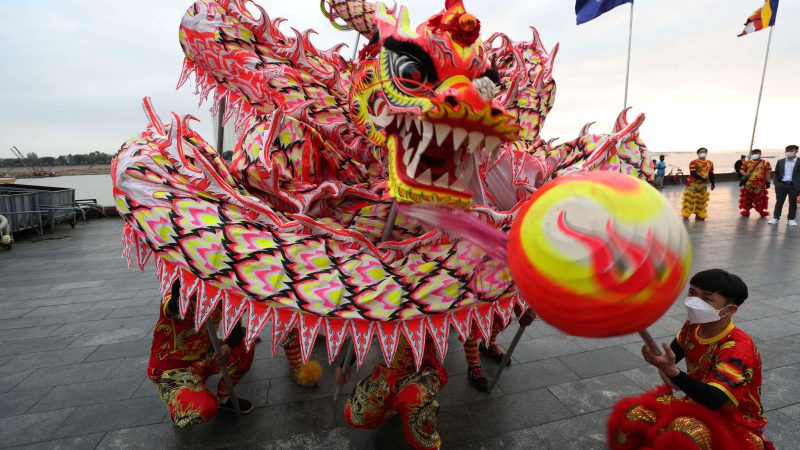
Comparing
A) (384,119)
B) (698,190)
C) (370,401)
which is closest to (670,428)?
(370,401)

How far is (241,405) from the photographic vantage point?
2.69 meters

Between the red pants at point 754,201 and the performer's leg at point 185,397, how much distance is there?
12844mm

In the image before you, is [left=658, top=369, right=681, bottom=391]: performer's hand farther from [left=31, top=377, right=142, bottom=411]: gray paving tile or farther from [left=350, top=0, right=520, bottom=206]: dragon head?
[left=31, top=377, right=142, bottom=411]: gray paving tile

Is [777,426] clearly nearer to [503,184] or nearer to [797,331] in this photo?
[797,331]

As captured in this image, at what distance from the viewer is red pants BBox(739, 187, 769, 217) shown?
10109 mm

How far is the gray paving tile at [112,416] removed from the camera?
254cm

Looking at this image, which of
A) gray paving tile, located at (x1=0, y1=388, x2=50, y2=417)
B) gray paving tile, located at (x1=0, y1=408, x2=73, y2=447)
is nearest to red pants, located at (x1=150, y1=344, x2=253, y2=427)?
gray paving tile, located at (x1=0, y1=408, x2=73, y2=447)

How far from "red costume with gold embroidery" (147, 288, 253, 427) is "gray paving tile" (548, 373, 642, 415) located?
2249mm

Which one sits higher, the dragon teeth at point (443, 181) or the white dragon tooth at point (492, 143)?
the white dragon tooth at point (492, 143)

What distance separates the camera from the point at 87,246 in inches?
339

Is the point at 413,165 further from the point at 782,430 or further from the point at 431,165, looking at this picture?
the point at 782,430

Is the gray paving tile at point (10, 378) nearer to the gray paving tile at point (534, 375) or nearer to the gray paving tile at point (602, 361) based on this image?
the gray paving tile at point (534, 375)

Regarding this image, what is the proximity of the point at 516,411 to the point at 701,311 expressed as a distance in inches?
50.4

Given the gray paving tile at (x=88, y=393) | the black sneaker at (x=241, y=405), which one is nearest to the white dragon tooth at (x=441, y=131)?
the black sneaker at (x=241, y=405)
